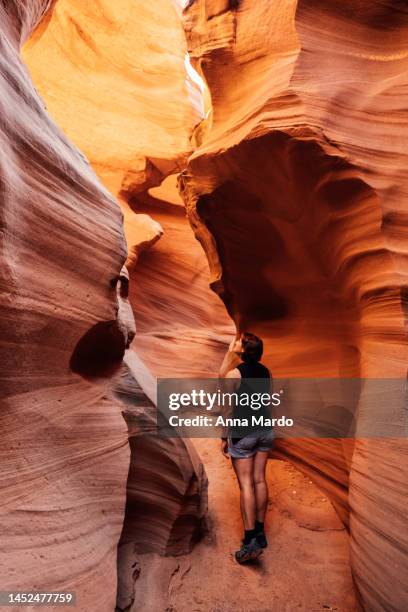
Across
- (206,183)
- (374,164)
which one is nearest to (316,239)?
(374,164)

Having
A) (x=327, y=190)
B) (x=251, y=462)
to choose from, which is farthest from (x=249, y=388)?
(x=327, y=190)

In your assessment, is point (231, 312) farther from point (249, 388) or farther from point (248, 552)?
point (248, 552)

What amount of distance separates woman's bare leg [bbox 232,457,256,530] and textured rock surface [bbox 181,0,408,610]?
82cm

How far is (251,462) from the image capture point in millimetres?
3510

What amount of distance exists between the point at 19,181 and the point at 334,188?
8.07ft

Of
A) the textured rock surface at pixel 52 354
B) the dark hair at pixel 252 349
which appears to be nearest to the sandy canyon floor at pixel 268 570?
the textured rock surface at pixel 52 354

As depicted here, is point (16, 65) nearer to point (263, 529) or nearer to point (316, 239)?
point (316, 239)

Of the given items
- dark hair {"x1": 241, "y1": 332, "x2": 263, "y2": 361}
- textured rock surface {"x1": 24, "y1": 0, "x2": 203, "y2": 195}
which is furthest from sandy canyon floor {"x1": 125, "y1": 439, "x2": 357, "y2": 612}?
textured rock surface {"x1": 24, "y1": 0, "x2": 203, "y2": 195}

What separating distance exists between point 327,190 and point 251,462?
8.21 feet

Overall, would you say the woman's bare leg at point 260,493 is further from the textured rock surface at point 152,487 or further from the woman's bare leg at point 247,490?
the textured rock surface at point 152,487

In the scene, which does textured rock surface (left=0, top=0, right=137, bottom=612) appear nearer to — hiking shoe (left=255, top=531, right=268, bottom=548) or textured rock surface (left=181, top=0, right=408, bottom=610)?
hiking shoe (left=255, top=531, right=268, bottom=548)

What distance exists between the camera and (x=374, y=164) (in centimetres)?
316

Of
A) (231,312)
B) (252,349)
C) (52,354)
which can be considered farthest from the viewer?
(231,312)

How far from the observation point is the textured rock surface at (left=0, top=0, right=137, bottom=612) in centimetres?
186
